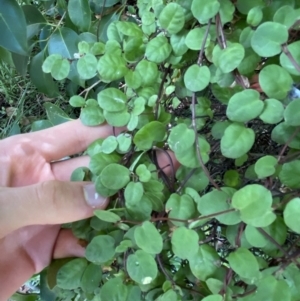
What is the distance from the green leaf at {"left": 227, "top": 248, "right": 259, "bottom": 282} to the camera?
1.22 ft

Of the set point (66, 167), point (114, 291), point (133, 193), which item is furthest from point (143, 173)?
point (66, 167)

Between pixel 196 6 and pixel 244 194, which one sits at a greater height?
pixel 196 6

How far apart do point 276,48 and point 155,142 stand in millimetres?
174

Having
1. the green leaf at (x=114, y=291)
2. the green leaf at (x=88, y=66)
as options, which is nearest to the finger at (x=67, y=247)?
the green leaf at (x=114, y=291)

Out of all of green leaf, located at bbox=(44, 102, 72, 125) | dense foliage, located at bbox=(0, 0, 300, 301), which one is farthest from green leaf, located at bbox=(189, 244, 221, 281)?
green leaf, located at bbox=(44, 102, 72, 125)

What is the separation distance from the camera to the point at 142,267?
0.43 meters

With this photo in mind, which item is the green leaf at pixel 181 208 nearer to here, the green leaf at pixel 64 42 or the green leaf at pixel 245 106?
the green leaf at pixel 245 106

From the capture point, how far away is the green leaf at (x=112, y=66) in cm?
50

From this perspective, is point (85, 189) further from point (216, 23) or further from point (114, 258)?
point (216, 23)

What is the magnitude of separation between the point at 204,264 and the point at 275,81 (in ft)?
0.61

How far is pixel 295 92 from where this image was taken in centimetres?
40

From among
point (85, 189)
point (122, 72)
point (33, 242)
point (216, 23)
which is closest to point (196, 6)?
point (216, 23)

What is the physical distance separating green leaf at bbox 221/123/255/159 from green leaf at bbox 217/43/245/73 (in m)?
0.05

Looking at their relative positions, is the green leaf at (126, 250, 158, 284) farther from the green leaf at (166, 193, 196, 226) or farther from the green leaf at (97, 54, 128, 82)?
the green leaf at (97, 54, 128, 82)
